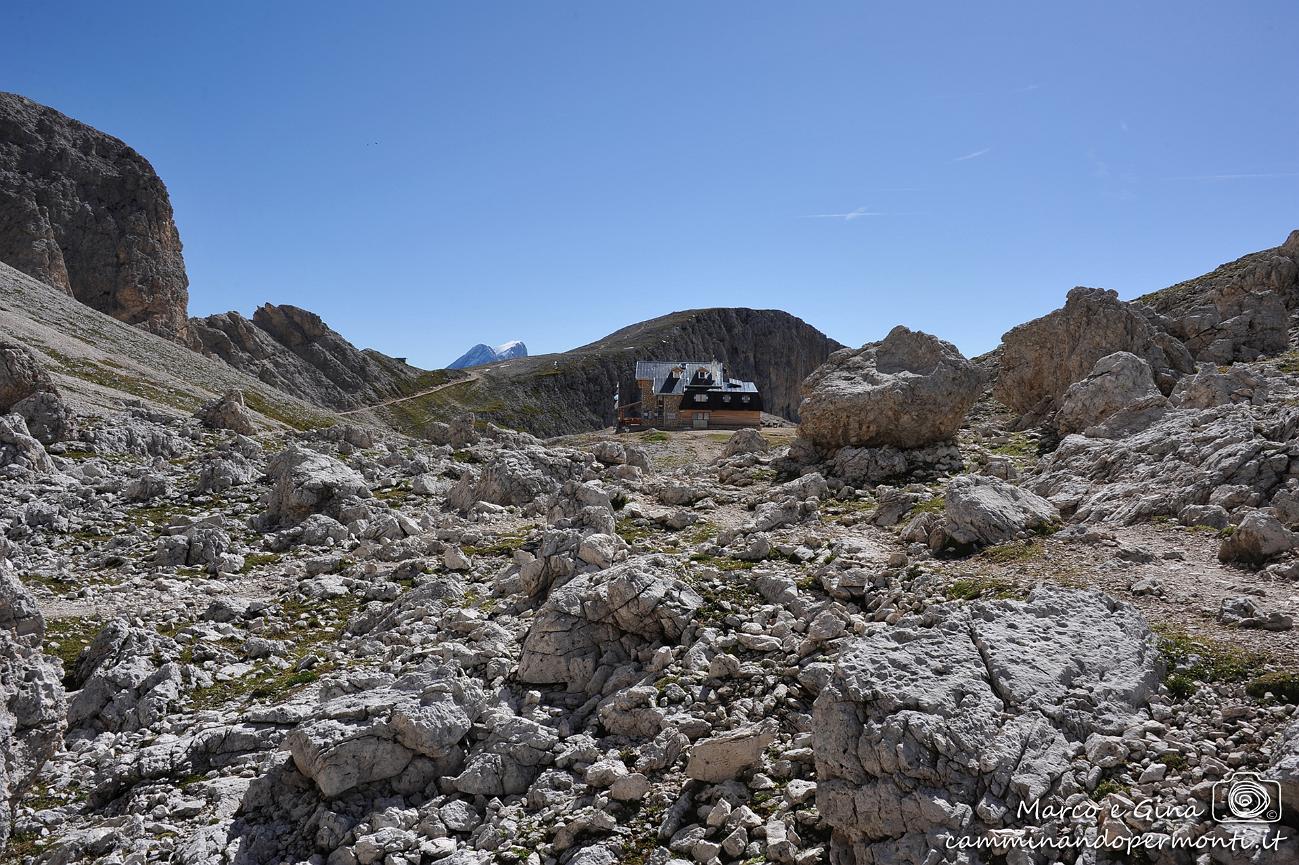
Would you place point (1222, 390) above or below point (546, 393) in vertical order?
below

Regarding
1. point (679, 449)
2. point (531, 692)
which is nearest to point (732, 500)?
point (531, 692)

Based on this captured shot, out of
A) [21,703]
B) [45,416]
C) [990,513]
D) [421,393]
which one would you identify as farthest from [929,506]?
[421,393]

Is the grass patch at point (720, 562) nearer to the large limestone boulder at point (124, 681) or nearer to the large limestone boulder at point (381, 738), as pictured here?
the large limestone boulder at point (381, 738)

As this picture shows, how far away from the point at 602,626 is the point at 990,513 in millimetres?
8103

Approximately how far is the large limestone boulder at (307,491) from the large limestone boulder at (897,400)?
17.5 m

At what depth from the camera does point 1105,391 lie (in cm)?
2616

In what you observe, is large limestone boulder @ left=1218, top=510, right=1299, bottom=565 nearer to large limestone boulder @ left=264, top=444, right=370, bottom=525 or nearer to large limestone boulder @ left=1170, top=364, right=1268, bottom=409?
large limestone boulder @ left=1170, top=364, right=1268, bottom=409

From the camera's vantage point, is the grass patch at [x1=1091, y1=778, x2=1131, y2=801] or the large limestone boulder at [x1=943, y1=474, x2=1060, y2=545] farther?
the large limestone boulder at [x1=943, y1=474, x2=1060, y2=545]

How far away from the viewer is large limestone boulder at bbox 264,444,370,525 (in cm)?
2688

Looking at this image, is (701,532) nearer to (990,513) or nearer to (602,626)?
(602,626)

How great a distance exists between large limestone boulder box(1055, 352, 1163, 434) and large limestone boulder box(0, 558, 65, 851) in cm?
2870

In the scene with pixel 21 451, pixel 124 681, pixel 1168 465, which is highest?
pixel 21 451

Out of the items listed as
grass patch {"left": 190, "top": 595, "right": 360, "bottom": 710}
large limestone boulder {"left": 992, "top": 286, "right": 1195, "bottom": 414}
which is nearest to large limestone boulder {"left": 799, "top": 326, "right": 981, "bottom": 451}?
large limestone boulder {"left": 992, "top": 286, "right": 1195, "bottom": 414}

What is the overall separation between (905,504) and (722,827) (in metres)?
12.9
